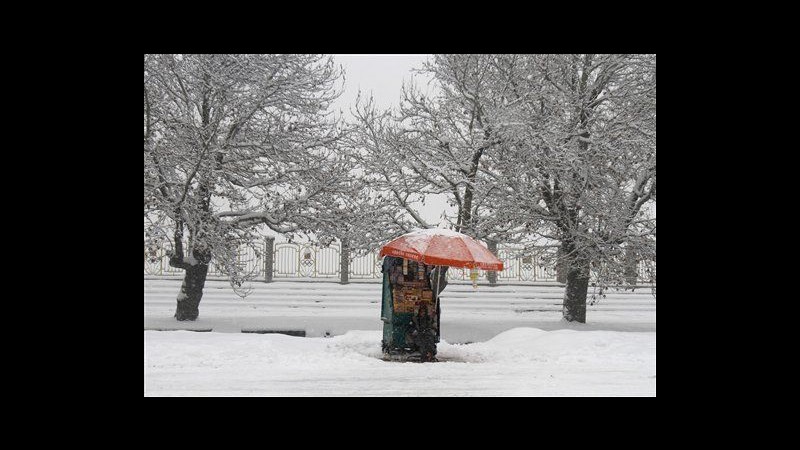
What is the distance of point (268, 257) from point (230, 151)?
8.33 metres

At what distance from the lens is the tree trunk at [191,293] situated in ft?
57.1

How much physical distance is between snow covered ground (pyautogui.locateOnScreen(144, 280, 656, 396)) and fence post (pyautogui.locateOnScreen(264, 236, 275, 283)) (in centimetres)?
195

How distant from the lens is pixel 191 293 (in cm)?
1764

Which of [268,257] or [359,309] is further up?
[268,257]

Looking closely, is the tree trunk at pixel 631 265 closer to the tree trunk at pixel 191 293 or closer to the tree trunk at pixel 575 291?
the tree trunk at pixel 575 291

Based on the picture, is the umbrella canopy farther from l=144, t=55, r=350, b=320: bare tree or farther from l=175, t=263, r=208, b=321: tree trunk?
l=175, t=263, r=208, b=321: tree trunk

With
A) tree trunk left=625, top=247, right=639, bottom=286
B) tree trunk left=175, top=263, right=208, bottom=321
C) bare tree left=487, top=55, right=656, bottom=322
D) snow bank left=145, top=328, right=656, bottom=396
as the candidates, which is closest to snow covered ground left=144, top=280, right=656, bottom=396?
snow bank left=145, top=328, right=656, bottom=396

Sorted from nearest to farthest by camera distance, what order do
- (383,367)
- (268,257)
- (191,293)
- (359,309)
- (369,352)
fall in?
(383,367) < (369,352) < (191,293) < (359,309) < (268,257)

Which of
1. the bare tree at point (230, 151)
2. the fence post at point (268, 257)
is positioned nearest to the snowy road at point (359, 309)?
the fence post at point (268, 257)

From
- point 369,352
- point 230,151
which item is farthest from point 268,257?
point 369,352

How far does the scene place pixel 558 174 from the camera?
16719 millimetres

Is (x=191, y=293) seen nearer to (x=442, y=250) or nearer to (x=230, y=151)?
(x=230, y=151)

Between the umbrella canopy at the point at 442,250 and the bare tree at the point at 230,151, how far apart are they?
567 centimetres

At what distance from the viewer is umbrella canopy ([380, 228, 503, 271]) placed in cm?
1114
